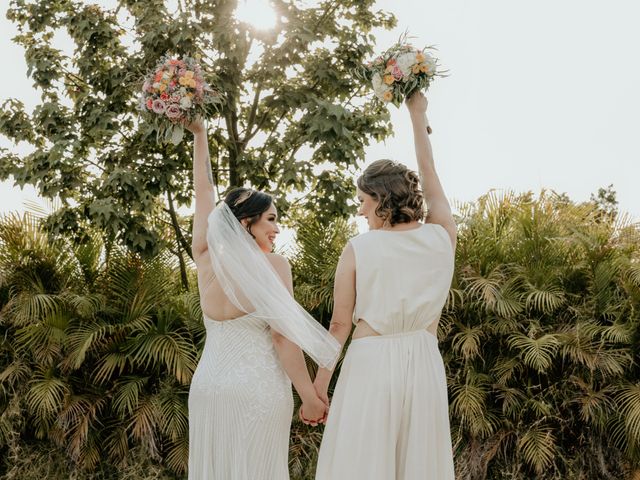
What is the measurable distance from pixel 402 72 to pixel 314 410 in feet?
5.83

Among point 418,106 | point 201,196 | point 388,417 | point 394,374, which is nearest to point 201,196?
point 201,196

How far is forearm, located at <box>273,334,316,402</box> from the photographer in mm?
3713

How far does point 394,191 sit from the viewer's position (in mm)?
3424

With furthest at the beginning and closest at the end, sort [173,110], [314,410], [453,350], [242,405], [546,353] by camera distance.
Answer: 1. [453,350]
2. [546,353]
3. [173,110]
4. [314,410]
5. [242,405]

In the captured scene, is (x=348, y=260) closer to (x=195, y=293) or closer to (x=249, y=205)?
(x=249, y=205)

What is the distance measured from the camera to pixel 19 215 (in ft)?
26.1

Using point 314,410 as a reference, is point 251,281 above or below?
above

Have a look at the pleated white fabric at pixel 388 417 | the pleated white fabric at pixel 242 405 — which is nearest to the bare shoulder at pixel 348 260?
the pleated white fabric at pixel 388 417

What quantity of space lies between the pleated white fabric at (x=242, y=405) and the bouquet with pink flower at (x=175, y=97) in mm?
1180

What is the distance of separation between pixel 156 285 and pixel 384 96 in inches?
165

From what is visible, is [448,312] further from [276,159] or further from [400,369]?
[400,369]

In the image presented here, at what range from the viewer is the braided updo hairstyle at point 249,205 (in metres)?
3.81

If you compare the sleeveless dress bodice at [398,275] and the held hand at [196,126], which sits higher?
the held hand at [196,126]

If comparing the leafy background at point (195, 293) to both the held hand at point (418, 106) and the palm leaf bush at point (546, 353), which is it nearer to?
the palm leaf bush at point (546, 353)
